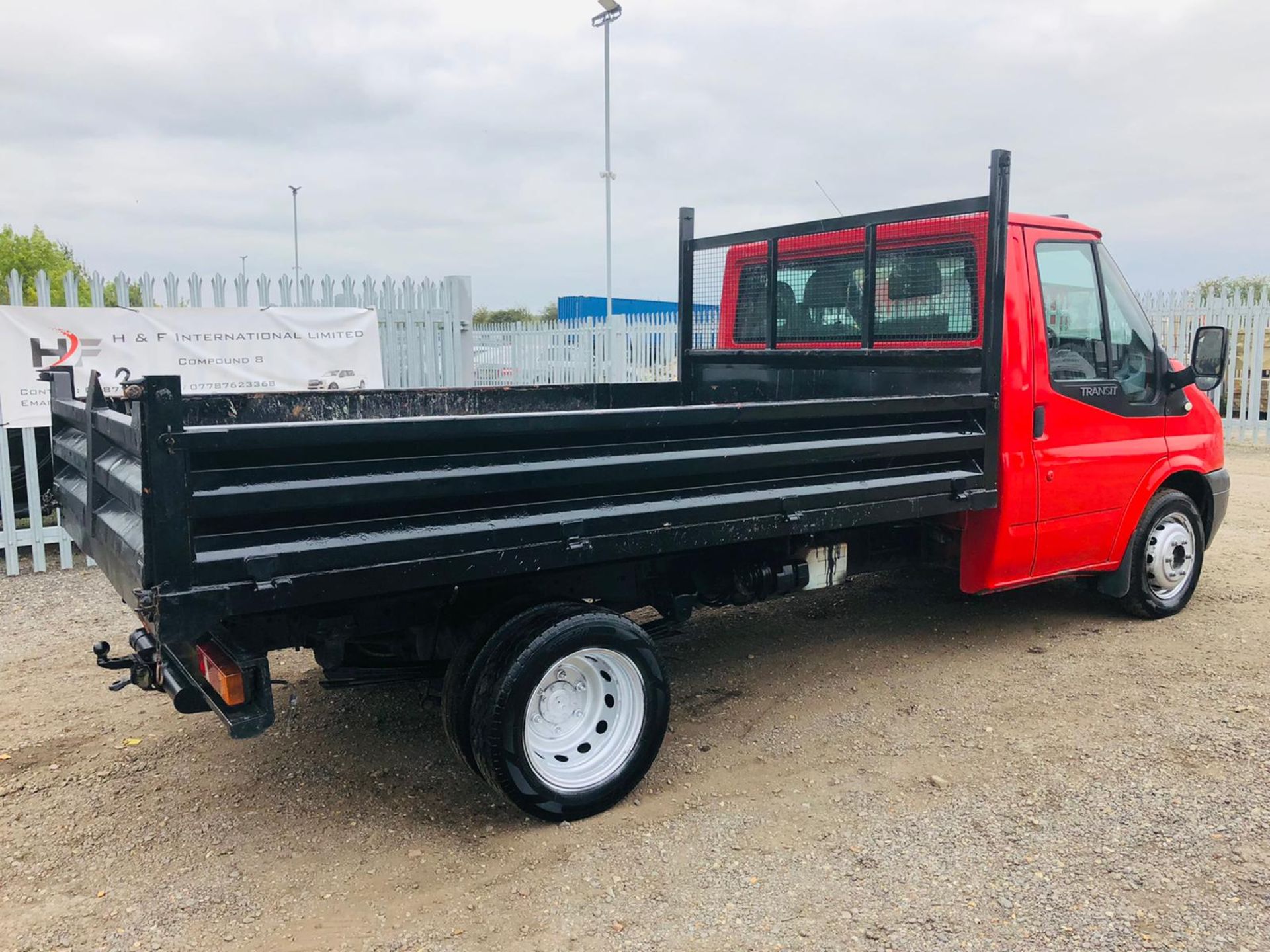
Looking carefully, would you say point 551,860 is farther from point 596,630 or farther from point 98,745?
point 98,745

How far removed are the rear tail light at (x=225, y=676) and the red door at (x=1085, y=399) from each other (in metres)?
3.57

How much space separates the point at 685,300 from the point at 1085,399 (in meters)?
2.30

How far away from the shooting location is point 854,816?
3420mm

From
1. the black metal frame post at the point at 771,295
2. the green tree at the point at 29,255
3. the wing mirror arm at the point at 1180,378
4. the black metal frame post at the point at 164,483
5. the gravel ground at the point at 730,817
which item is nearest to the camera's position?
the black metal frame post at the point at 164,483

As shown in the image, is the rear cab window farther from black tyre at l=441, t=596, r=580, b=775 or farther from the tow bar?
the tow bar

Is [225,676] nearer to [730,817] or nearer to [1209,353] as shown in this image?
[730,817]

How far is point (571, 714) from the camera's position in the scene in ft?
11.4

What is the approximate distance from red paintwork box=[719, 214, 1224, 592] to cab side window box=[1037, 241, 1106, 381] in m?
0.07

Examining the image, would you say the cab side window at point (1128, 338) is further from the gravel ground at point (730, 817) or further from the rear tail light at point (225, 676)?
the rear tail light at point (225, 676)

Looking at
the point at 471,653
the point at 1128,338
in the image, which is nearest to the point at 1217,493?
the point at 1128,338

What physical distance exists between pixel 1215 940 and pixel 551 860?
197 centimetres

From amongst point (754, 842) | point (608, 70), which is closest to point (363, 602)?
point (754, 842)

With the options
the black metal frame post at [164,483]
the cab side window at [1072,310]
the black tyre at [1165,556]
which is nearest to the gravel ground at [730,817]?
the black tyre at [1165,556]

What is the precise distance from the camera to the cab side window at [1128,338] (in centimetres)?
488
